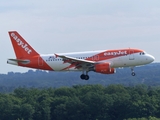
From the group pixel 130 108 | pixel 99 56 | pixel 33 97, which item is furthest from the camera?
pixel 33 97

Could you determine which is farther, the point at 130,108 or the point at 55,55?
the point at 130,108

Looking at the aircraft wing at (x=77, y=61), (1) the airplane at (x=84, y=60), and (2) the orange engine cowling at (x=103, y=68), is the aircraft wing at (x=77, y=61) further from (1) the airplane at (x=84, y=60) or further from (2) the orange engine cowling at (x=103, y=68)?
(2) the orange engine cowling at (x=103, y=68)

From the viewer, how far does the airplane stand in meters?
90.6

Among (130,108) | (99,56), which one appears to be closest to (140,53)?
(99,56)

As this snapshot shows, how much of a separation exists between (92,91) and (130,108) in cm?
2122

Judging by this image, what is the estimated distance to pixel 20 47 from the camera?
318ft

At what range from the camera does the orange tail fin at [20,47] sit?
315 ft

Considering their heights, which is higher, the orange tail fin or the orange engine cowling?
the orange tail fin

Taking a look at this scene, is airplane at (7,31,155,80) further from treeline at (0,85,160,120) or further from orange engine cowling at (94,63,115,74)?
treeline at (0,85,160,120)

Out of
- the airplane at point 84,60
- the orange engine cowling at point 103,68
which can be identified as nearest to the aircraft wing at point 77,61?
the airplane at point 84,60

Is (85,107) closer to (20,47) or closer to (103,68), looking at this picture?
(20,47)

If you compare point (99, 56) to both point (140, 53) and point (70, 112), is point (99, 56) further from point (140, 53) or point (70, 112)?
point (70, 112)

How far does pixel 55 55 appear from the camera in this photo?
9238cm

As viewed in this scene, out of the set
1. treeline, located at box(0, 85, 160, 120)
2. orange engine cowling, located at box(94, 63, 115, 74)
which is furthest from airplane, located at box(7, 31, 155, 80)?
treeline, located at box(0, 85, 160, 120)
